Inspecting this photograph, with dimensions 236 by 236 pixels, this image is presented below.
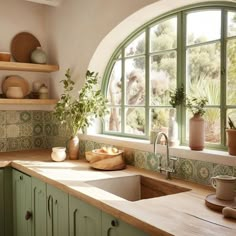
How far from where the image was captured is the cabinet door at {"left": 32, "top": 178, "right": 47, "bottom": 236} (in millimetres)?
2408

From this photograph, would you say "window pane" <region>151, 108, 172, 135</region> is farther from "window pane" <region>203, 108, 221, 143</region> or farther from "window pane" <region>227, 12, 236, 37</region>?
"window pane" <region>227, 12, 236, 37</region>

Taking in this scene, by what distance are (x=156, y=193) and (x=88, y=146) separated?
110cm

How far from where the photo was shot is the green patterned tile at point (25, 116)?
12.1ft

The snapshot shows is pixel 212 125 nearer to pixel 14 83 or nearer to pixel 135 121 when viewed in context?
pixel 135 121

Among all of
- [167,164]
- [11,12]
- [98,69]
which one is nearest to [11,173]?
[98,69]

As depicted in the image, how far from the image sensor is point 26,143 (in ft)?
12.2

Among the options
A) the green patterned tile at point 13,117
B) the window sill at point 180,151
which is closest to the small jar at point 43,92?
the green patterned tile at point 13,117

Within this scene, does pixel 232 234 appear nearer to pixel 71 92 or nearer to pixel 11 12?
pixel 71 92

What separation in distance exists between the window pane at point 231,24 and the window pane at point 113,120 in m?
1.29

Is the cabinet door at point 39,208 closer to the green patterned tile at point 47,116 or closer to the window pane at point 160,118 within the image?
the window pane at point 160,118

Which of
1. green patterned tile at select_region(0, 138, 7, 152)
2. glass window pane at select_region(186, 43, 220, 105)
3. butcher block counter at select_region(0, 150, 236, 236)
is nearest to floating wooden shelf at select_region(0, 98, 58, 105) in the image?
green patterned tile at select_region(0, 138, 7, 152)

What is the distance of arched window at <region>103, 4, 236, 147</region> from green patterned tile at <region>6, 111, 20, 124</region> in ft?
3.53

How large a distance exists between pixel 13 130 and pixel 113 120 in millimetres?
1202

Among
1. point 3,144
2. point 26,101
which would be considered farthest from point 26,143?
point 26,101
